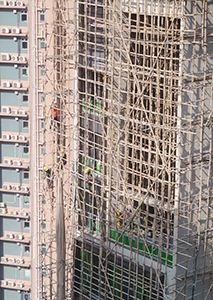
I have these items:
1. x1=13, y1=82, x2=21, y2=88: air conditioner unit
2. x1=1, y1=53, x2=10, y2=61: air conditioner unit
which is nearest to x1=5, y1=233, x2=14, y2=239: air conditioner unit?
x1=13, y1=82, x2=21, y2=88: air conditioner unit

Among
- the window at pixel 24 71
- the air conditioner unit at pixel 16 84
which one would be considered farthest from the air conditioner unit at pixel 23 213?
the window at pixel 24 71

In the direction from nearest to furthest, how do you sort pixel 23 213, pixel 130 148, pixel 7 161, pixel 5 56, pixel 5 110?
pixel 130 148, pixel 5 56, pixel 5 110, pixel 7 161, pixel 23 213

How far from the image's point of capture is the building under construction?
5258 mm

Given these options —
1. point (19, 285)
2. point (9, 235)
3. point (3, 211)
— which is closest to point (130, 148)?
point (3, 211)

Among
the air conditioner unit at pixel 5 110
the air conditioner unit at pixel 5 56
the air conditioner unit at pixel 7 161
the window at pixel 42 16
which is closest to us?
the window at pixel 42 16

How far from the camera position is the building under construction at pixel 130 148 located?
5258 mm

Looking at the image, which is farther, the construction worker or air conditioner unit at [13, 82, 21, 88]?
air conditioner unit at [13, 82, 21, 88]

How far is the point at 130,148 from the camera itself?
6309 mm

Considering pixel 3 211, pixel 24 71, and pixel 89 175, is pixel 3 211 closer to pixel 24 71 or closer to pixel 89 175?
pixel 89 175

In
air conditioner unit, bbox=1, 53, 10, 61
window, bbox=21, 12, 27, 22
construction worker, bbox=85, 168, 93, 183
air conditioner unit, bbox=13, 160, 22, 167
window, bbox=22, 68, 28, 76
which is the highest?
window, bbox=21, 12, 27, 22

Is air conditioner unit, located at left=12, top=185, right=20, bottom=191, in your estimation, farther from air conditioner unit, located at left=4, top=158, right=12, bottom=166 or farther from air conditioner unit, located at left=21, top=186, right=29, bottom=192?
air conditioner unit, located at left=4, top=158, right=12, bottom=166

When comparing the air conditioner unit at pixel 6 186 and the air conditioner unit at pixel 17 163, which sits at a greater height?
the air conditioner unit at pixel 17 163

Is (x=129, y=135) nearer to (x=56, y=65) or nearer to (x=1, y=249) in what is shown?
(x=56, y=65)

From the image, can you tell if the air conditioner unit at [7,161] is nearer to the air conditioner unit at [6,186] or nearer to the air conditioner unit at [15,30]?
the air conditioner unit at [6,186]
